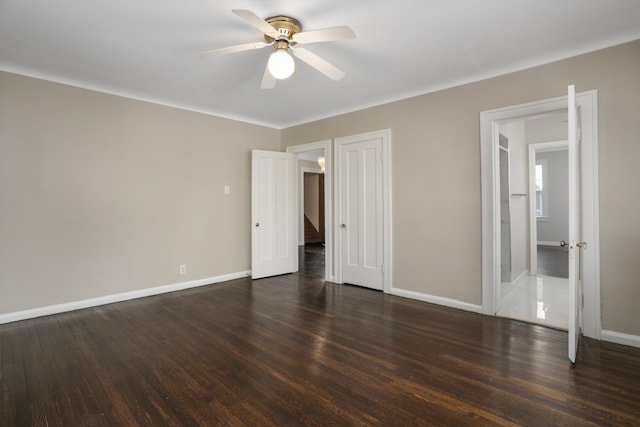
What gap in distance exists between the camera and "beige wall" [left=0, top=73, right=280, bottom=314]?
10.5ft

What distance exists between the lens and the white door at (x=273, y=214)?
4969 millimetres

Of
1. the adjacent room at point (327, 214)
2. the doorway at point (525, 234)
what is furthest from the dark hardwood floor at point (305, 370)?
the doorway at point (525, 234)

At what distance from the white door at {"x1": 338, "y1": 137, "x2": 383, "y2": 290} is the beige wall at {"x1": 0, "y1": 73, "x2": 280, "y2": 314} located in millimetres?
1689

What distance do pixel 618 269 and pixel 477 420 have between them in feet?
6.64

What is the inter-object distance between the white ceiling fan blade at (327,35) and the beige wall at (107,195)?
282cm

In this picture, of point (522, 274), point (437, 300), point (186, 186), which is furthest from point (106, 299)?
point (522, 274)

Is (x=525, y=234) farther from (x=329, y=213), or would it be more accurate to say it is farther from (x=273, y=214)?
(x=273, y=214)

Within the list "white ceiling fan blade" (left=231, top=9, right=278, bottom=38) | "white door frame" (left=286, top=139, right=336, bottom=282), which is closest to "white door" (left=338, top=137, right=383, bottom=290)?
"white door frame" (left=286, top=139, right=336, bottom=282)

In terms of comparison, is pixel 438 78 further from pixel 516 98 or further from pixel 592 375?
pixel 592 375

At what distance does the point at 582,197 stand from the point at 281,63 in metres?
2.79

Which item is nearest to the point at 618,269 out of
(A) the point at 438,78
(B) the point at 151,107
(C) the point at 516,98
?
(C) the point at 516,98

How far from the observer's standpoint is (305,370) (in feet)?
7.29

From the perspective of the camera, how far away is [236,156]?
5.00 metres

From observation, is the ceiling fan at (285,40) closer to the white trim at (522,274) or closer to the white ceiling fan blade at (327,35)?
the white ceiling fan blade at (327,35)
